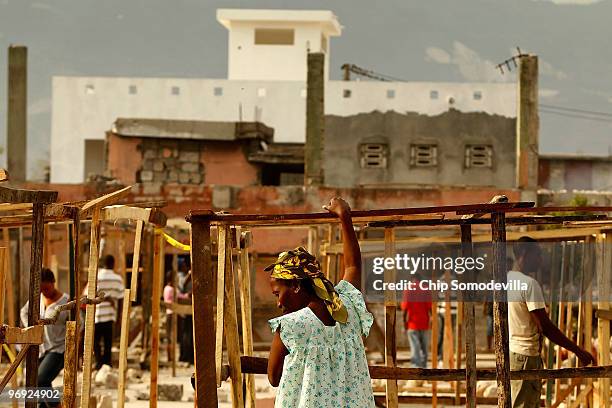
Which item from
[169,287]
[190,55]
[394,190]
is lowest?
[169,287]

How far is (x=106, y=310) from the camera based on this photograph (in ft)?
51.2

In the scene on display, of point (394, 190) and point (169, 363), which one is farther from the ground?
point (394, 190)

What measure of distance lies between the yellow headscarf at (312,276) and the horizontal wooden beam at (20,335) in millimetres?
1557

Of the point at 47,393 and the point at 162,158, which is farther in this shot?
the point at 162,158

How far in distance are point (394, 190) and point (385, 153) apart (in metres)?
13.3

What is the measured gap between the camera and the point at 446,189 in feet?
81.0

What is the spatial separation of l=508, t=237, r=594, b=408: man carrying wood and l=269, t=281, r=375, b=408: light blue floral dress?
3.25 m

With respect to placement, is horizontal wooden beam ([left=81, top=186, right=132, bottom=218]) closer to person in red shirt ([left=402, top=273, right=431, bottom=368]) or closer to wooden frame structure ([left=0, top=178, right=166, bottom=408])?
wooden frame structure ([left=0, top=178, right=166, bottom=408])

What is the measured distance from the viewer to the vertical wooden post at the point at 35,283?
21.6ft

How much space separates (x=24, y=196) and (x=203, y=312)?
1.24 meters

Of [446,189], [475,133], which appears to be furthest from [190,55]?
[446,189]

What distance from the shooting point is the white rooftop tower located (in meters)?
57.6

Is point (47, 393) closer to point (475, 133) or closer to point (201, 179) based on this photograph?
point (201, 179)

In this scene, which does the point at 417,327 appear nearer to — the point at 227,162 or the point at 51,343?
the point at 51,343
